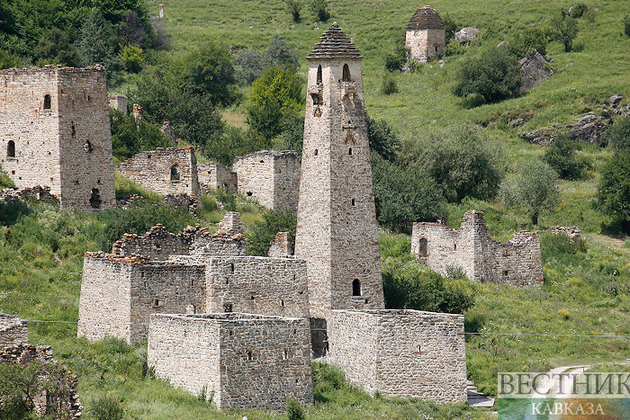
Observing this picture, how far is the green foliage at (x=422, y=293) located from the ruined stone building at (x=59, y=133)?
10.8 metres

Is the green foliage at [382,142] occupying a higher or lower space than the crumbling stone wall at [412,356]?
higher

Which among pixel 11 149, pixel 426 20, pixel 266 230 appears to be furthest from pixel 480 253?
pixel 426 20

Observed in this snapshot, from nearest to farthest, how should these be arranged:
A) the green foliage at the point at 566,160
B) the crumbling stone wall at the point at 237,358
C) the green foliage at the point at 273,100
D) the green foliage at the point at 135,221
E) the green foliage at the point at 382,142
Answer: the crumbling stone wall at the point at 237,358 < the green foliage at the point at 135,221 < the green foliage at the point at 382,142 < the green foliage at the point at 273,100 < the green foliage at the point at 566,160

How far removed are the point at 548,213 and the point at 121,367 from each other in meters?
32.1

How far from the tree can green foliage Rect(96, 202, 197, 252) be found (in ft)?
63.0

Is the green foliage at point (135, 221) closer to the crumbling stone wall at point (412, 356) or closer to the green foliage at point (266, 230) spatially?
the green foliage at point (266, 230)

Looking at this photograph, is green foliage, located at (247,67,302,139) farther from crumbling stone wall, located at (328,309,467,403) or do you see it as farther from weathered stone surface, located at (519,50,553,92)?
crumbling stone wall, located at (328,309,467,403)

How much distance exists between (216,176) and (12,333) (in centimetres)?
2052

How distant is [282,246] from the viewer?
1615 inches

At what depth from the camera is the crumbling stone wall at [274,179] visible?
166 ft

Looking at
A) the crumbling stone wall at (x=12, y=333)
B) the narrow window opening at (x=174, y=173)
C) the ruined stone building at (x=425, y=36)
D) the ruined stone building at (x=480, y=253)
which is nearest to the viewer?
the crumbling stone wall at (x=12, y=333)

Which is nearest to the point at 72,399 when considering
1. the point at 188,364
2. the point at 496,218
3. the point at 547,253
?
the point at 188,364

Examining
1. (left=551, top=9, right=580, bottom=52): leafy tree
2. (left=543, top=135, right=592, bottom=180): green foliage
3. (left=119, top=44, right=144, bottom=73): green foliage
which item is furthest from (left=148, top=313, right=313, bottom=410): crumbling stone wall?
(left=551, top=9, right=580, bottom=52): leafy tree

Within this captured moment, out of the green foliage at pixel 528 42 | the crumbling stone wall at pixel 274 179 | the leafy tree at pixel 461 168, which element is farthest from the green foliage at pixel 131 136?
the green foliage at pixel 528 42
